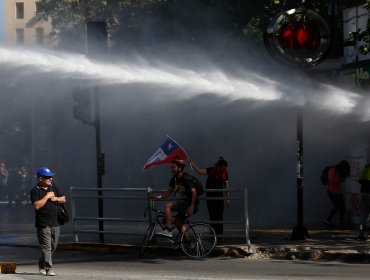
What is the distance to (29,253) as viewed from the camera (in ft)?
56.0

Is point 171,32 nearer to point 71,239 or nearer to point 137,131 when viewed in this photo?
point 137,131

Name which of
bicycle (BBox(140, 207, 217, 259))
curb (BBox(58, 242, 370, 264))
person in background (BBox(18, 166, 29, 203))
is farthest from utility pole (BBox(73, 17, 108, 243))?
person in background (BBox(18, 166, 29, 203))

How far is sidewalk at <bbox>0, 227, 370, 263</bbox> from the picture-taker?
1537 centimetres

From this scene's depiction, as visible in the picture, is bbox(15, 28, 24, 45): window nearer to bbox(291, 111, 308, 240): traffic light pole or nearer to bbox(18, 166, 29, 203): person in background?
bbox(18, 166, 29, 203): person in background

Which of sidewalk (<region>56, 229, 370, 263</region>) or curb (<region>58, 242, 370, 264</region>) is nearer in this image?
curb (<region>58, 242, 370, 264</region>)

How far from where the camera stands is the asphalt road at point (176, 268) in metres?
12.9

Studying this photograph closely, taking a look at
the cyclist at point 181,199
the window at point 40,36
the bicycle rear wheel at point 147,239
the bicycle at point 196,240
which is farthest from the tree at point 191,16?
the window at point 40,36

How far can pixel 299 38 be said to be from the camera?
16.5 metres

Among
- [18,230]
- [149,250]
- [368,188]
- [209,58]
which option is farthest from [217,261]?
[209,58]

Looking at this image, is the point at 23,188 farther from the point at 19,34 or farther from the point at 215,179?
the point at 19,34

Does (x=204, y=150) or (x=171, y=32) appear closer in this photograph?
(x=171, y=32)

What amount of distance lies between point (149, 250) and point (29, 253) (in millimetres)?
2274

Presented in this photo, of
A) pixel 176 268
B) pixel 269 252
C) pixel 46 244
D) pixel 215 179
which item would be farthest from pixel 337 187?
pixel 46 244

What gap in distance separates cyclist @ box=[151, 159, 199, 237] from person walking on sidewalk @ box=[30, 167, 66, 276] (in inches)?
122
